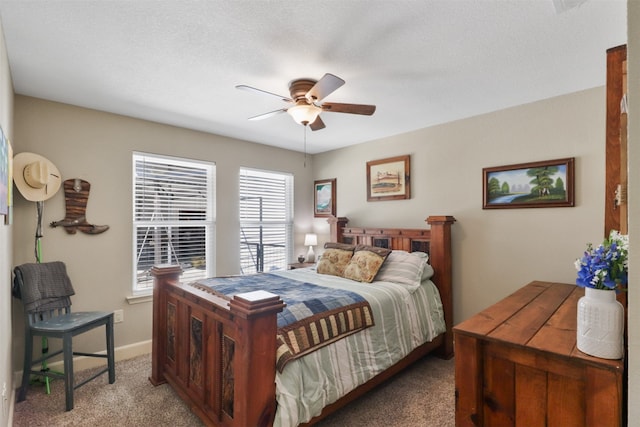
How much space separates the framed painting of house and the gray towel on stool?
3.28 metres

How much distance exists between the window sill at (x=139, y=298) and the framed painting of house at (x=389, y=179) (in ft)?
9.15

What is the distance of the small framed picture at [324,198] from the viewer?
15.1 feet

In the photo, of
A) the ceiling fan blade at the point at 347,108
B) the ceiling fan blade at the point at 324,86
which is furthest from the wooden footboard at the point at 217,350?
the ceiling fan blade at the point at 347,108

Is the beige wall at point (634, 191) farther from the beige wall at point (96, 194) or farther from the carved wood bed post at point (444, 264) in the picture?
the beige wall at point (96, 194)

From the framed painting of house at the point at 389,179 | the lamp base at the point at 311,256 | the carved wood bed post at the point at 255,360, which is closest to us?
the carved wood bed post at the point at 255,360

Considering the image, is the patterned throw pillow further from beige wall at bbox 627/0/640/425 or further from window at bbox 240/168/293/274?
beige wall at bbox 627/0/640/425

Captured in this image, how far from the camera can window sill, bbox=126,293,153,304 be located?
3186mm

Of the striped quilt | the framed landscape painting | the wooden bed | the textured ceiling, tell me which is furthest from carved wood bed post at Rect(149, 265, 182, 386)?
the framed landscape painting

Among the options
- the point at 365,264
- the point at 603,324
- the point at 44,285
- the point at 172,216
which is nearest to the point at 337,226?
the point at 365,264

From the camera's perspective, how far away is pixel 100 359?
117 inches

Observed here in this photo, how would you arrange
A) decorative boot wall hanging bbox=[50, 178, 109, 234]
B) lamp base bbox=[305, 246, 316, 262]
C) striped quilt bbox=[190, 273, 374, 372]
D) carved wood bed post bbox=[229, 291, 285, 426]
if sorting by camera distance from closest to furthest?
carved wood bed post bbox=[229, 291, 285, 426] → striped quilt bbox=[190, 273, 374, 372] → decorative boot wall hanging bbox=[50, 178, 109, 234] → lamp base bbox=[305, 246, 316, 262]

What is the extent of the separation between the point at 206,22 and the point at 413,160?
8.83 ft

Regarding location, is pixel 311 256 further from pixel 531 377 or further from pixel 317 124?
pixel 531 377

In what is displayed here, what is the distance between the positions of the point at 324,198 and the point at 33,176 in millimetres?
3236
